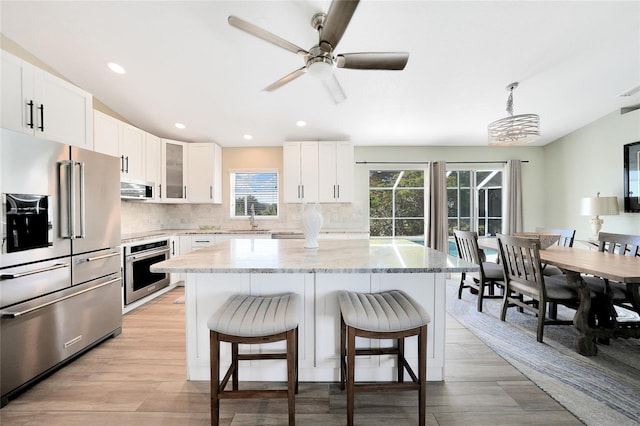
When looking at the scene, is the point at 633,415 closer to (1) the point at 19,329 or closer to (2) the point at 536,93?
(2) the point at 536,93

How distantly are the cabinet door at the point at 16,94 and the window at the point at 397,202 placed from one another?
4.23 metres

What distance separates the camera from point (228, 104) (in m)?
3.46

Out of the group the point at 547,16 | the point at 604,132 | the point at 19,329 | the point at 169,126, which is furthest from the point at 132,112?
the point at 604,132

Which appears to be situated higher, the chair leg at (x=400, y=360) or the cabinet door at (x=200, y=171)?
the cabinet door at (x=200, y=171)

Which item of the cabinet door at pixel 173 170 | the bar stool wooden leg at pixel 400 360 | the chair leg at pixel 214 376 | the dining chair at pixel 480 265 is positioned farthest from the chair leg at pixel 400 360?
the cabinet door at pixel 173 170

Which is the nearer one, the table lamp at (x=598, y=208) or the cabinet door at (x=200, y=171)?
the table lamp at (x=598, y=208)

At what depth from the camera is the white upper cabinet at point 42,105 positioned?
1.95 m

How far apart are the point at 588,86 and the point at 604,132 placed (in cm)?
117

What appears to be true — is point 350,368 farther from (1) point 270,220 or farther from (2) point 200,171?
(2) point 200,171

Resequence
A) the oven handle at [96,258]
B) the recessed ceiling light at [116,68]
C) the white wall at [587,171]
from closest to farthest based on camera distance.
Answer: the oven handle at [96,258]
the recessed ceiling light at [116,68]
the white wall at [587,171]

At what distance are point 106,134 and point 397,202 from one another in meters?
4.39

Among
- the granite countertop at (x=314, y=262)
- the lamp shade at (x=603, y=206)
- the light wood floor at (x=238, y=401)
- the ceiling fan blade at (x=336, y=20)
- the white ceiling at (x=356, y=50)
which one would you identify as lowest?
the light wood floor at (x=238, y=401)

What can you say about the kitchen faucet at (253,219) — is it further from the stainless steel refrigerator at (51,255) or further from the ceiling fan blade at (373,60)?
the ceiling fan blade at (373,60)

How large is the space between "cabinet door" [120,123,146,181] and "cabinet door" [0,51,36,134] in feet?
4.29
